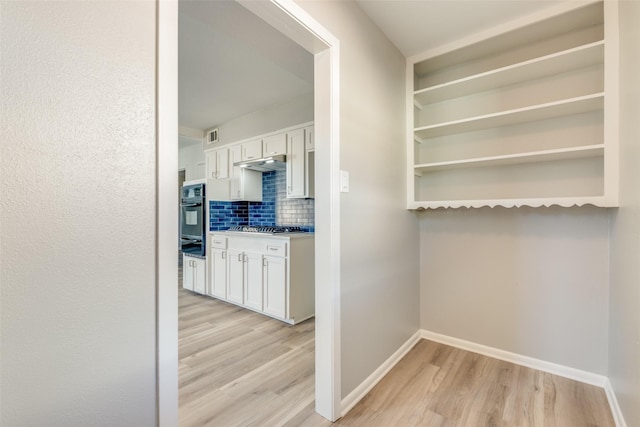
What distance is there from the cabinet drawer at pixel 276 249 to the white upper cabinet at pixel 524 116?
129 cm

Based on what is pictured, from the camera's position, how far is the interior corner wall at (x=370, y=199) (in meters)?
1.66

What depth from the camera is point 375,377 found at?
190 cm

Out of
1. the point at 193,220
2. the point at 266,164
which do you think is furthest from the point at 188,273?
the point at 266,164

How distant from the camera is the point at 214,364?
2148 mm

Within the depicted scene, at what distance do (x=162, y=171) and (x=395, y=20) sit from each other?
1.81 meters

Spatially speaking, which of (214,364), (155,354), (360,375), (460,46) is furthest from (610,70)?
(214,364)

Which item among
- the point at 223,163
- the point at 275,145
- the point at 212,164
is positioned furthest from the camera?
the point at 212,164

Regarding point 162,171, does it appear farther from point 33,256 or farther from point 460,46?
point 460,46

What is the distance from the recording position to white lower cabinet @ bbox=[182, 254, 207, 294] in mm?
3872

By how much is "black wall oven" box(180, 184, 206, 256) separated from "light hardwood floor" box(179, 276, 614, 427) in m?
1.72

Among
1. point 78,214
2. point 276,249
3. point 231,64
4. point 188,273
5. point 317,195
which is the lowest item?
point 188,273

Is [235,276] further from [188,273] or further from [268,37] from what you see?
[268,37]

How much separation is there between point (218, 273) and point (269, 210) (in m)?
1.06

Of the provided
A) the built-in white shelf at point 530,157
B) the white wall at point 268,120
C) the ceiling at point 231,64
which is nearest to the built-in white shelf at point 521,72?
the built-in white shelf at point 530,157
